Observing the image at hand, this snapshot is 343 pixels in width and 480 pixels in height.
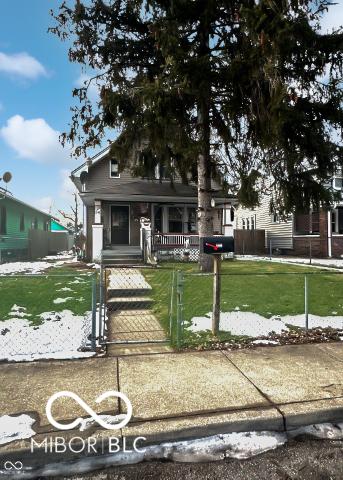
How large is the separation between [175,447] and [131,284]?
19.0 ft

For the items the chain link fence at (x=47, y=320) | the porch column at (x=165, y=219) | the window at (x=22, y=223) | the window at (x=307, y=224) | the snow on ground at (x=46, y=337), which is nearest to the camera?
the snow on ground at (x=46, y=337)

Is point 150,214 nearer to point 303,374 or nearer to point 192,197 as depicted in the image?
point 192,197

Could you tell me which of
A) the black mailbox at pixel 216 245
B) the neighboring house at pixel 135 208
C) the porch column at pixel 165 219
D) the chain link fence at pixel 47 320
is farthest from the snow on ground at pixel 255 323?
the porch column at pixel 165 219

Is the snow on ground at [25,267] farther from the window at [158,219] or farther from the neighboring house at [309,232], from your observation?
the neighboring house at [309,232]

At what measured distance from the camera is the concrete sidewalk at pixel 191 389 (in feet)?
9.98

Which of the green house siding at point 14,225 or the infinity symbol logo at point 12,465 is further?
the green house siding at point 14,225

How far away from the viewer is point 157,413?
3162 millimetres

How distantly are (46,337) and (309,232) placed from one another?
18.9 metres

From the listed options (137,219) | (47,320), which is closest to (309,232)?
(137,219)

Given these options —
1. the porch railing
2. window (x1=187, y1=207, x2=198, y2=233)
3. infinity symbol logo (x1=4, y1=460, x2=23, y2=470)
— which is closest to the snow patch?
infinity symbol logo (x1=4, y1=460, x2=23, y2=470)

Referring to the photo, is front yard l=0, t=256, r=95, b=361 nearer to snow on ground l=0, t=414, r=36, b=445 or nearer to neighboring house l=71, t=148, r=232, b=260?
snow on ground l=0, t=414, r=36, b=445

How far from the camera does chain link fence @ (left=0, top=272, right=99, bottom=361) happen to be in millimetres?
4902

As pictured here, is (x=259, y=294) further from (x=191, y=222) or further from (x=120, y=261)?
(x=191, y=222)

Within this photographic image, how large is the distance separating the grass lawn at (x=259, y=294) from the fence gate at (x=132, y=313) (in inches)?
7.6
